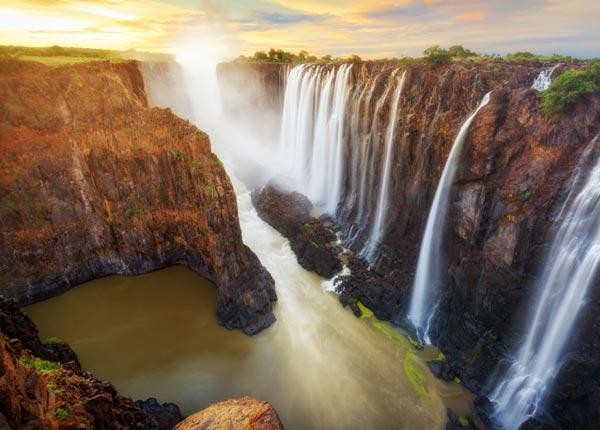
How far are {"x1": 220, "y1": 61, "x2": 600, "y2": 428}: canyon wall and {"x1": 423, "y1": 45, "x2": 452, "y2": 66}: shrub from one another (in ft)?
1.71

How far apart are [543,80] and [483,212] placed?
658 centimetres

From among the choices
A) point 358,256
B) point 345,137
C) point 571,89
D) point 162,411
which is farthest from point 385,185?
point 162,411

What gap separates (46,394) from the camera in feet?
21.6

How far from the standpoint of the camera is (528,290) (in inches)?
526

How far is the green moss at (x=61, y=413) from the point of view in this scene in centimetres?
639

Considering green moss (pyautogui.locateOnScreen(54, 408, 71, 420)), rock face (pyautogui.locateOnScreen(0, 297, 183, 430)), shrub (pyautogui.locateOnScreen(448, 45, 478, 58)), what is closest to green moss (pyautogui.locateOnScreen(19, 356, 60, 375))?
rock face (pyautogui.locateOnScreen(0, 297, 183, 430))

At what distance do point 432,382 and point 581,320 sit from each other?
243 inches

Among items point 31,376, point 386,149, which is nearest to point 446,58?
point 386,149

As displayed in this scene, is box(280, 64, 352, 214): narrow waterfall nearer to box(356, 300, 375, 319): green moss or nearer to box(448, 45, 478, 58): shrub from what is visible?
box(448, 45, 478, 58): shrub

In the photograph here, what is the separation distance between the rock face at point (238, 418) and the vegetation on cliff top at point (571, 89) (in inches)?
600

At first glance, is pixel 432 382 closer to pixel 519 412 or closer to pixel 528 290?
pixel 519 412

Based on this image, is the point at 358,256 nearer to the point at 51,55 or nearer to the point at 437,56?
the point at 437,56

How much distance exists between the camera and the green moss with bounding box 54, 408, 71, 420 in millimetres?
6388

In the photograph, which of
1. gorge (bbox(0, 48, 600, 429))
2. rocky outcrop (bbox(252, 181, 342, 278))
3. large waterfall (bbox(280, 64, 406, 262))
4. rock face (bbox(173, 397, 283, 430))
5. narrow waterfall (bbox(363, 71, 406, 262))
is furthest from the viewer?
large waterfall (bbox(280, 64, 406, 262))
